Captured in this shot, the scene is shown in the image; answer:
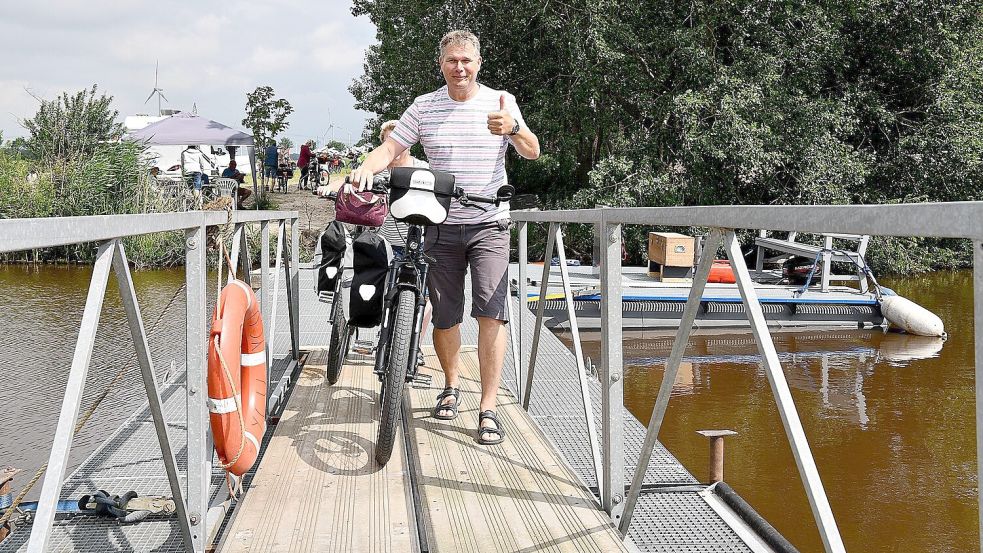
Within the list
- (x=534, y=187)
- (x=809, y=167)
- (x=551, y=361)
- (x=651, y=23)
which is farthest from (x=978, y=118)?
(x=551, y=361)

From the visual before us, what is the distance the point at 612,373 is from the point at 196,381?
1.12 m

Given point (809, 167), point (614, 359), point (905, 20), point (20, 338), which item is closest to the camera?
point (614, 359)

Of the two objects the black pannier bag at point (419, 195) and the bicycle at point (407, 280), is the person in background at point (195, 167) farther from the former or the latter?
the black pannier bag at point (419, 195)

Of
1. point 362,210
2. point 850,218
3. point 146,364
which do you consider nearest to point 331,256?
point 362,210

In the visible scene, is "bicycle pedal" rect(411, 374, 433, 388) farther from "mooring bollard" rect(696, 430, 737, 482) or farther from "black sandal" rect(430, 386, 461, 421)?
"mooring bollard" rect(696, 430, 737, 482)

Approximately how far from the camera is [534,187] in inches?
787

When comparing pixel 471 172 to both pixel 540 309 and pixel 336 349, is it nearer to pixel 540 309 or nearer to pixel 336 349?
pixel 540 309

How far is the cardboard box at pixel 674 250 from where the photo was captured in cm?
1141

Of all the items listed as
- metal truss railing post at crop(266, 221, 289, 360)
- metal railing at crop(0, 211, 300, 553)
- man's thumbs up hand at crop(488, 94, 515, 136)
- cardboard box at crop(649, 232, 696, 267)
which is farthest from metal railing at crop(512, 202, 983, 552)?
cardboard box at crop(649, 232, 696, 267)

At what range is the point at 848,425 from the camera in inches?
252

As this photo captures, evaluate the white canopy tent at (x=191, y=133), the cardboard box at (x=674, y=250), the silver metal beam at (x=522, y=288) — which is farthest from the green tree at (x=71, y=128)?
the silver metal beam at (x=522, y=288)

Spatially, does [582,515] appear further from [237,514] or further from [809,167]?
[809,167]

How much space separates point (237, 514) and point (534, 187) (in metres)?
17.9

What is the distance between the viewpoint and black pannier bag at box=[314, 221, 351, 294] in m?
4.38
